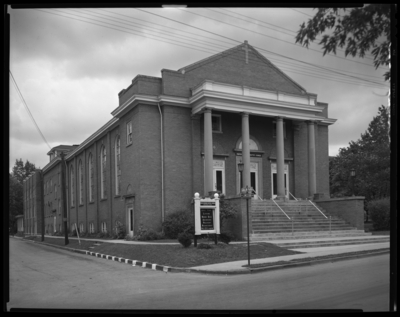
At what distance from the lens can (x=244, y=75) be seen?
3164 centimetres

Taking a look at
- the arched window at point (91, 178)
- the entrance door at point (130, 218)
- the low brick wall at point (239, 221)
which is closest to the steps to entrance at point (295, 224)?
the low brick wall at point (239, 221)

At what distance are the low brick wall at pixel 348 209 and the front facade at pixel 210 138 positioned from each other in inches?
99.1

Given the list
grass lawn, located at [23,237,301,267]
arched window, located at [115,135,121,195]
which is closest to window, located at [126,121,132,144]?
arched window, located at [115,135,121,195]

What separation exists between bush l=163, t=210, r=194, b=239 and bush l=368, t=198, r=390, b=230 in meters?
12.1

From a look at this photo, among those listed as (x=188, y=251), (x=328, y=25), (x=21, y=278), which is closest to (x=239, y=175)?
(x=188, y=251)

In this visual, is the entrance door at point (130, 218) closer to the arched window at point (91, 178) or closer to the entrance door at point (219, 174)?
the entrance door at point (219, 174)

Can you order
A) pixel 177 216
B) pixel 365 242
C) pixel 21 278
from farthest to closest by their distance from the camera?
pixel 177 216 → pixel 365 242 → pixel 21 278

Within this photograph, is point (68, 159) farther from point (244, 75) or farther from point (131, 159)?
point (244, 75)

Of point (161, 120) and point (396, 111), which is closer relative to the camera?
point (396, 111)

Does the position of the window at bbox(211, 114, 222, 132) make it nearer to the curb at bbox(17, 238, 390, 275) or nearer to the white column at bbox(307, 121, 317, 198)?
the white column at bbox(307, 121, 317, 198)

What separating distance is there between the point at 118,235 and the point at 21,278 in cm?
1616

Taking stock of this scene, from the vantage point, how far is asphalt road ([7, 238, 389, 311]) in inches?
336

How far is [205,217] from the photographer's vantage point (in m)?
19.2

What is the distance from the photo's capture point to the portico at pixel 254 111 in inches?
1107
